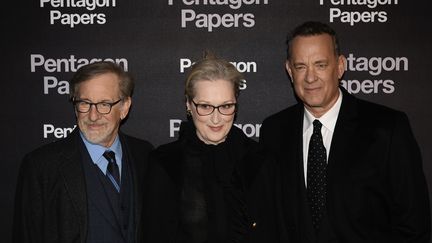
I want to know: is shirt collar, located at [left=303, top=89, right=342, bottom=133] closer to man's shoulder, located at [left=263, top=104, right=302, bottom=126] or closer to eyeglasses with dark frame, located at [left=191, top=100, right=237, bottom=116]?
man's shoulder, located at [left=263, top=104, right=302, bottom=126]

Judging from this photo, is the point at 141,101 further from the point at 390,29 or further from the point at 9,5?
the point at 390,29

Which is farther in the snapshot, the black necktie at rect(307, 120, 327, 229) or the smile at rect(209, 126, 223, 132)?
the black necktie at rect(307, 120, 327, 229)

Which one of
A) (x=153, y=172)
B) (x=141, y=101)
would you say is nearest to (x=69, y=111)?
(x=141, y=101)

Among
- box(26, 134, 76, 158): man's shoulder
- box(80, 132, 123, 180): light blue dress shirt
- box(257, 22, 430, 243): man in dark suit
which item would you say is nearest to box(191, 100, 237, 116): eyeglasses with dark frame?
box(257, 22, 430, 243): man in dark suit

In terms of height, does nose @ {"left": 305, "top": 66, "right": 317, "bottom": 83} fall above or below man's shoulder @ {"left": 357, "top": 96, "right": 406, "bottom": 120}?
above

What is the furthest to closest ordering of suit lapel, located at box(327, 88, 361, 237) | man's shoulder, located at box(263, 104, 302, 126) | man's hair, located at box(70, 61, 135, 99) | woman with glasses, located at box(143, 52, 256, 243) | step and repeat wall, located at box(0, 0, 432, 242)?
step and repeat wall, located at box(0, 0, 432, 242) < man's shoulder, located at box(263, 104, 302, 126) < man's hair, located at box(70, 61, 135, 99) < suit lapel, located at box(327, 88, 361, 237) < woman with glasses, located at box(143, 52, 256, 243)

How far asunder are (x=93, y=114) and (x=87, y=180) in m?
0.36

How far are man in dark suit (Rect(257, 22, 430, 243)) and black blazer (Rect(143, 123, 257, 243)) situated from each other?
199 mm

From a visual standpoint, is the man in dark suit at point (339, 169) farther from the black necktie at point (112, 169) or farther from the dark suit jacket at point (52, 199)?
the dark suit jacket at point (52, 199)

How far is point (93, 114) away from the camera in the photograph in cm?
245

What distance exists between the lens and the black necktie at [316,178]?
2418 millimetres

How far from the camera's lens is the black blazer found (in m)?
2.28

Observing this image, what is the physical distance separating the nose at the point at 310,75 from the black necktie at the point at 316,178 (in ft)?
0.99

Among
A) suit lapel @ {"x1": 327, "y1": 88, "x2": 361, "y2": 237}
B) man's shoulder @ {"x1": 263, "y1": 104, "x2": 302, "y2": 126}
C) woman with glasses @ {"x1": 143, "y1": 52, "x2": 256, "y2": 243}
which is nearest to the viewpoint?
woman with glasses @ {"x1": 143, "y1": 52, "x2": 256, "y2": 243}
